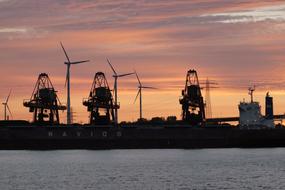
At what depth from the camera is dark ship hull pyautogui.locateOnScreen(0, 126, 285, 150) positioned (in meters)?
186

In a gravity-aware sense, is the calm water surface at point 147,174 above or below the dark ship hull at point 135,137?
below

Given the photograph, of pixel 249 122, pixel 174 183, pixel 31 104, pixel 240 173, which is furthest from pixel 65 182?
pixel 249 122

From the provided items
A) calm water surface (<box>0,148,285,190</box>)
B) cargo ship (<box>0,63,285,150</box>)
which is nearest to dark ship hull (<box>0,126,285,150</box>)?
cargo ship (<box>0,63,285,150</box>)

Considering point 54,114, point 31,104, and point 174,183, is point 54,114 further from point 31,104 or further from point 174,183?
point 174,183

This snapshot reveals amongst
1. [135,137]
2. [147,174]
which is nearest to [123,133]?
[135,137]

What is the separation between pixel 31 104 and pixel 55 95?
6005mm

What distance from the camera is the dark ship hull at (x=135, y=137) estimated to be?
186 m

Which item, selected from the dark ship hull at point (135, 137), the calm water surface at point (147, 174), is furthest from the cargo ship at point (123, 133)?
the calm water surface at point (147, 174)

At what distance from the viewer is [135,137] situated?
621ft

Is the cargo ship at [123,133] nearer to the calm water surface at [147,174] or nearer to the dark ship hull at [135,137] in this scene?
the dark ship hull at [135,137]

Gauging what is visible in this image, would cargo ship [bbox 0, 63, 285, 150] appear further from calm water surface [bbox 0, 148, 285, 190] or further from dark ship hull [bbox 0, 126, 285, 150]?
calm water surface [bbox 0, 148, 285, 190]

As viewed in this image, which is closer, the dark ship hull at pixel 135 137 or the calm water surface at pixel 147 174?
the calm water surface at pixel 147 174

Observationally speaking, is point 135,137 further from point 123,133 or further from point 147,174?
point 147,174

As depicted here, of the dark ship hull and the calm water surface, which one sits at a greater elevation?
the dark ship hull
